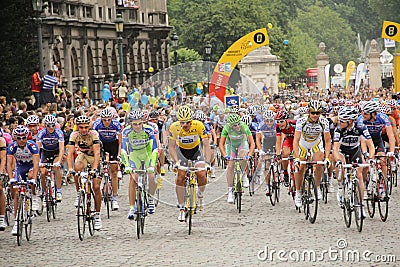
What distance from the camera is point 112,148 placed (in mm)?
19719

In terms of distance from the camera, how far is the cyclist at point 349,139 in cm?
1669

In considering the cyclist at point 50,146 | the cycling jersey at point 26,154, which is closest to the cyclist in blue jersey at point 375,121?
the cyclist at point 50,146

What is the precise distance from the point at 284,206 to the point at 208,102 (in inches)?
553

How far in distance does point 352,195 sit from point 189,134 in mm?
2945

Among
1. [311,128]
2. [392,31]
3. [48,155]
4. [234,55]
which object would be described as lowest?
[48,155]

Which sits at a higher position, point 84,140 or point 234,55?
point 234,55

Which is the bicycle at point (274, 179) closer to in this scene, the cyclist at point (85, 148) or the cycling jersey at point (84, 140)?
the cyclist at point (85, 148)

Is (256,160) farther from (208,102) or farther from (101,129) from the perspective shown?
(208,102)

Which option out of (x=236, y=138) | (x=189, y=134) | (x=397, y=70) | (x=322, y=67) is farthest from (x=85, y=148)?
(x=322, y=67)

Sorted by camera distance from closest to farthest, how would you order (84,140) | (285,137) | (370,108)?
(84,140)
(370,108)
(285,137)

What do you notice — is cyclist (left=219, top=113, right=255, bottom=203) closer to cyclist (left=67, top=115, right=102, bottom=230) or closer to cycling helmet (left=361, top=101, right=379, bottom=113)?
cycling helmet (left=361, top=101, right=379, bottom=113)

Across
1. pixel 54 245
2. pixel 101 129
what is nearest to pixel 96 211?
pixel 54 245

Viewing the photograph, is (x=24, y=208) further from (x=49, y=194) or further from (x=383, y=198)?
(x=383, y=198)

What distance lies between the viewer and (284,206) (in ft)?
65.8
